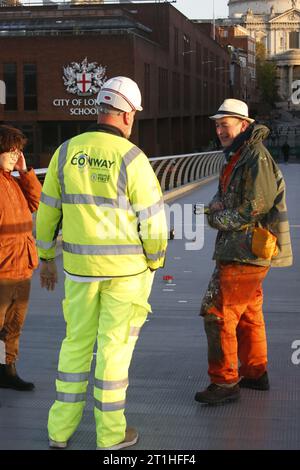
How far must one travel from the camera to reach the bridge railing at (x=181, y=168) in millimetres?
19147

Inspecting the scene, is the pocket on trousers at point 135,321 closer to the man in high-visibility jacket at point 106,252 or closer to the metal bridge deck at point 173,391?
the man in high-visibility jacket at point 106,252

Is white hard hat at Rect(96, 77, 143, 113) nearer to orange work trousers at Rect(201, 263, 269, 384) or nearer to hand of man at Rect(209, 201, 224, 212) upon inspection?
hand of man at Rect(209, 201, 224, 212)

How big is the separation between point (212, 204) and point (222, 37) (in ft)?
352

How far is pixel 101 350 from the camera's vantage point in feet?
14.3

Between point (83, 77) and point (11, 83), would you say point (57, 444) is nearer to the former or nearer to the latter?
point (83, 77)

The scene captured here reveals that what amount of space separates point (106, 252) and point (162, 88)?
169 feet

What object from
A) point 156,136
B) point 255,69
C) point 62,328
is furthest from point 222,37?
point 62,328

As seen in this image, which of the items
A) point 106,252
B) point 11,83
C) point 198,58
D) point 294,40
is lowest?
point 106,252

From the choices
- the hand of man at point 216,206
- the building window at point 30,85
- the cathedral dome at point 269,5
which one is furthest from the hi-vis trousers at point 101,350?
the cathedral dome at point 269,5

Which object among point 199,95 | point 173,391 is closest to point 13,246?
point 173,391

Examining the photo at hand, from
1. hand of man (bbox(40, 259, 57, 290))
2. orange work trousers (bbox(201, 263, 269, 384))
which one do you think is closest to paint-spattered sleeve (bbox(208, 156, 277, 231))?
orange work trousers (bbox(201, 263, 269, 384))

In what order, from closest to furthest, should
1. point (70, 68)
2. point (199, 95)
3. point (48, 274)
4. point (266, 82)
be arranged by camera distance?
point (48, 274) → point (70, 68) → point (199, 95) → point (266, 82)

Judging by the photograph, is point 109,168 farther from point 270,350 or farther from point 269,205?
point 270,350

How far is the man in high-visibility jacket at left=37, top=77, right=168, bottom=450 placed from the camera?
4.32m
